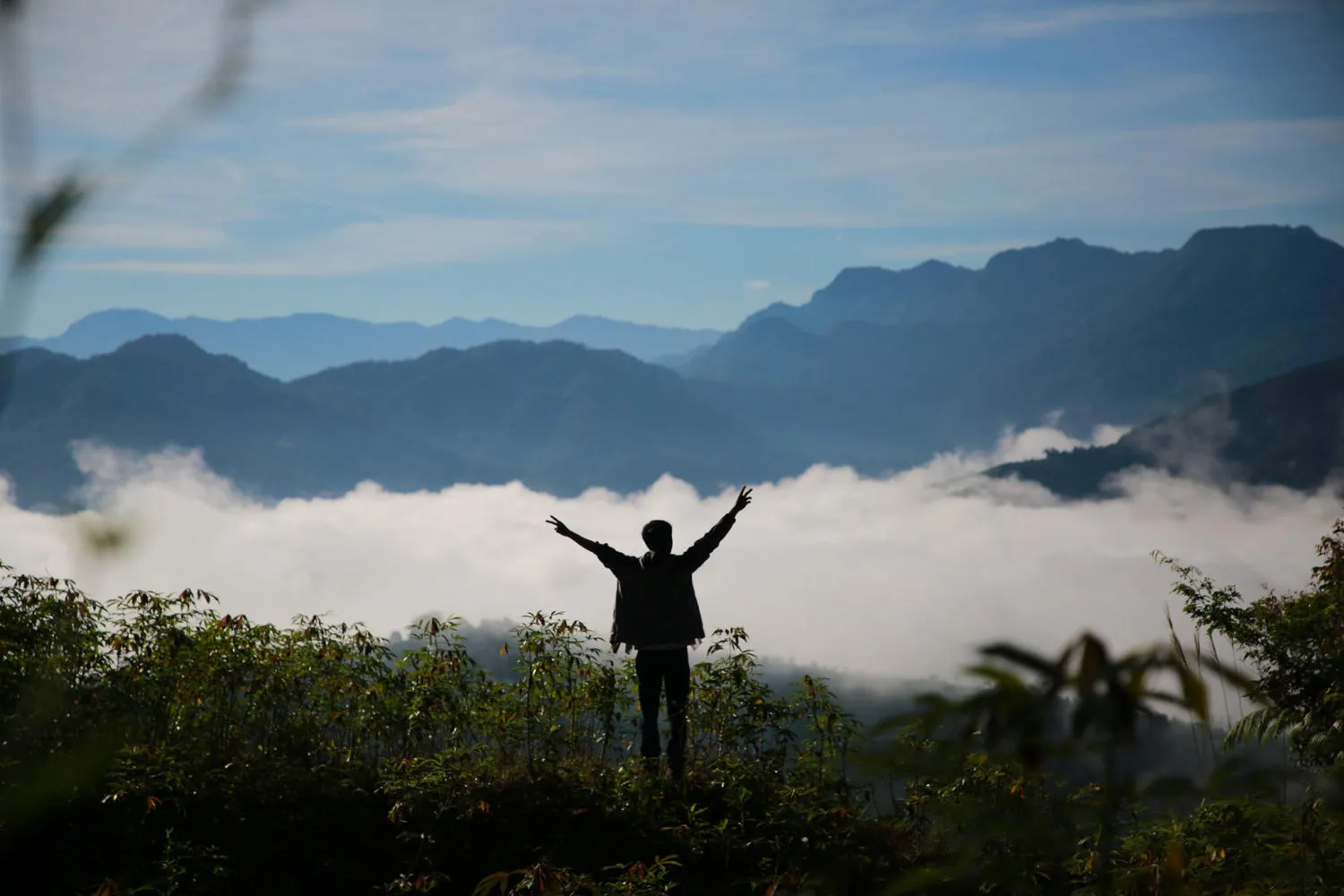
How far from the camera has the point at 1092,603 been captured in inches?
5989

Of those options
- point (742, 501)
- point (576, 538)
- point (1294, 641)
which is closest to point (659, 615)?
point (576, 538)

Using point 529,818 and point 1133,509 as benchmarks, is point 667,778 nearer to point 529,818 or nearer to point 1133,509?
point 529,818

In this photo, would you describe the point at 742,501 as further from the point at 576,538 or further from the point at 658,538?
the point at 576,538

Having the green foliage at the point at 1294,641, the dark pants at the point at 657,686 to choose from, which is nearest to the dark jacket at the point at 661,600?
the dark pants at the point at 657,686

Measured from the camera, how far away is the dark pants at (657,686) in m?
7.31

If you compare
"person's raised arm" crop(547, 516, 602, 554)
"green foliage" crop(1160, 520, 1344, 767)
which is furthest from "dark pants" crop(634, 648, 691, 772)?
"green foliage" crop(1160, 520, 1344, 767)

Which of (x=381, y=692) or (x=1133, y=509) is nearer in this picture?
(x=381, y=692)

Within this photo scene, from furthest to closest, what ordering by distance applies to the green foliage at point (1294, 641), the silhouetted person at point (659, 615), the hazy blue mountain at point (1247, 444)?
1. the hazy blue mountain at point (1247, 444)
2. the silhouetted person at point (659, 615)
3. the green foliage at point (1294, 641)

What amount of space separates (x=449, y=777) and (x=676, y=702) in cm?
156

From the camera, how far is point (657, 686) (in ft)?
24.4

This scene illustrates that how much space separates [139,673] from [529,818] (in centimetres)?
268

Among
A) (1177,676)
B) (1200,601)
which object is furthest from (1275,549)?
(1177,676)

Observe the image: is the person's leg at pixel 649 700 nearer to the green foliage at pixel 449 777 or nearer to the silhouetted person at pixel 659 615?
the silhouetted person at pixel 659 615

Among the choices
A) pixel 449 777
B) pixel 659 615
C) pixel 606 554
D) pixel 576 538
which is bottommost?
pixel 449 777
